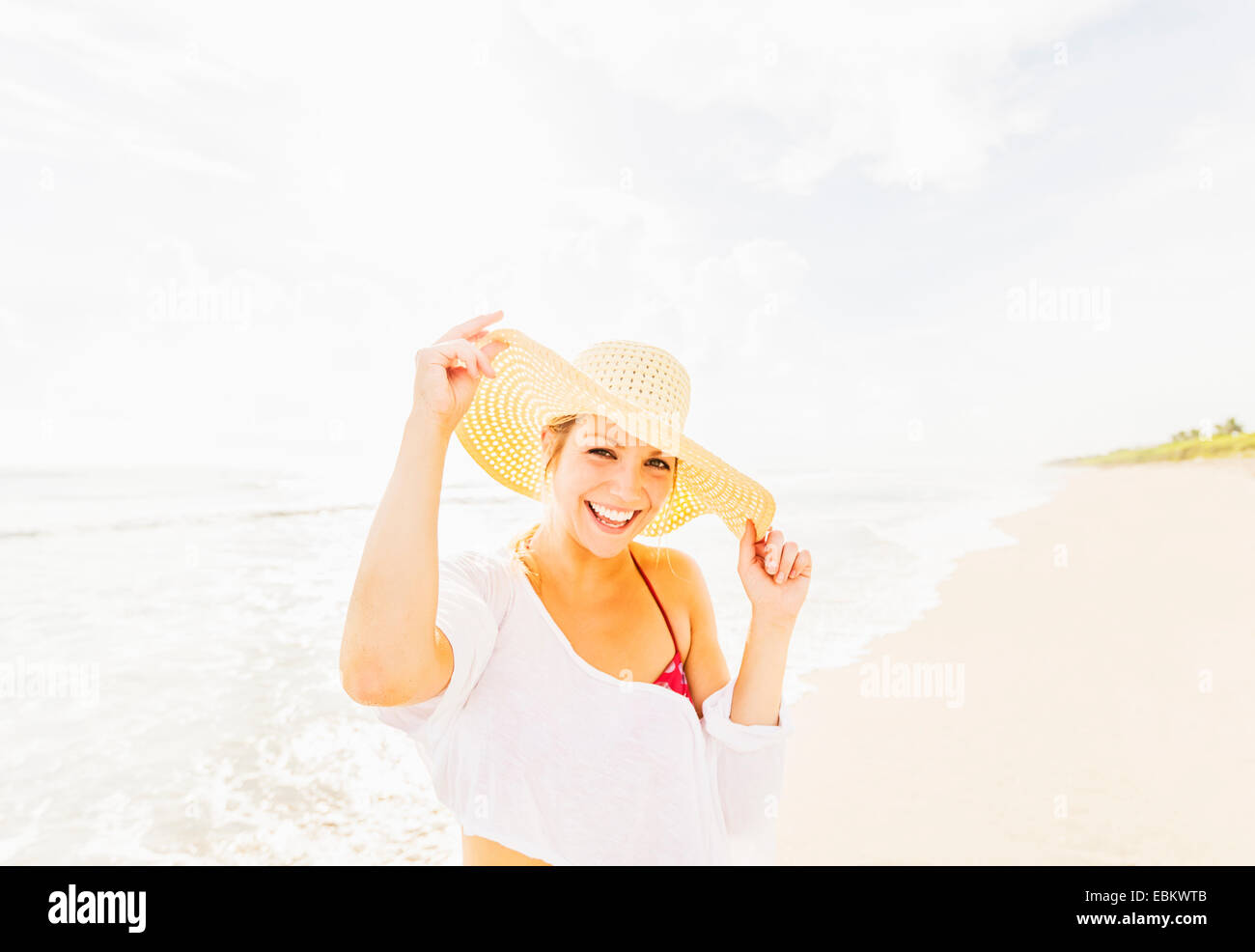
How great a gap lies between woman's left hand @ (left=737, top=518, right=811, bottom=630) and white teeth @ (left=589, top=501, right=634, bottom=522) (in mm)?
317

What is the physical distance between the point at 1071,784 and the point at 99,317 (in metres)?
40.0

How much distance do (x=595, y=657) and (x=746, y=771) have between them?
0.50 m

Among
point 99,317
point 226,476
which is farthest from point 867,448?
point 99,317

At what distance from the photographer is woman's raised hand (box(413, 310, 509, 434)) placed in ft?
4.17

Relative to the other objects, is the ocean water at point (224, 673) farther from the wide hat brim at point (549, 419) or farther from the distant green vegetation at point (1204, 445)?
the distant green vegetation at point (1204, 445)

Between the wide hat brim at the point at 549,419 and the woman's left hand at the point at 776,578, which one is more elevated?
the wide hat brim at the point at 549,419

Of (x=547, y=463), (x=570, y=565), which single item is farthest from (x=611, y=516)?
(x=547, y=463)

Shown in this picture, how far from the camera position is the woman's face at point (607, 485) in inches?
68.7

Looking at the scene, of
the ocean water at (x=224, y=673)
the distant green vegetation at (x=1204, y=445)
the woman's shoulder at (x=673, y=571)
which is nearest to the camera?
the woman's shoulder at (x=673, y=571)

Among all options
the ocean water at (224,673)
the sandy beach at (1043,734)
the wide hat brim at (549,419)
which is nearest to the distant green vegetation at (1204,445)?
the ocean water at (224,673)

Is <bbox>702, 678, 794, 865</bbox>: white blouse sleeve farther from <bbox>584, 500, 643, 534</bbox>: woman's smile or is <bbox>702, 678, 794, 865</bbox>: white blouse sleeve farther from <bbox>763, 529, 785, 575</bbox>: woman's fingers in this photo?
<bbox>584, 500, 643, 534</bbox>: woman's smile

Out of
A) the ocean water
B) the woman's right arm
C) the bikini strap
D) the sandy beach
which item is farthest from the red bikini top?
the ocean water

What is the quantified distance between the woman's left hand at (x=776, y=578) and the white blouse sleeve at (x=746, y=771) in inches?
9.8
